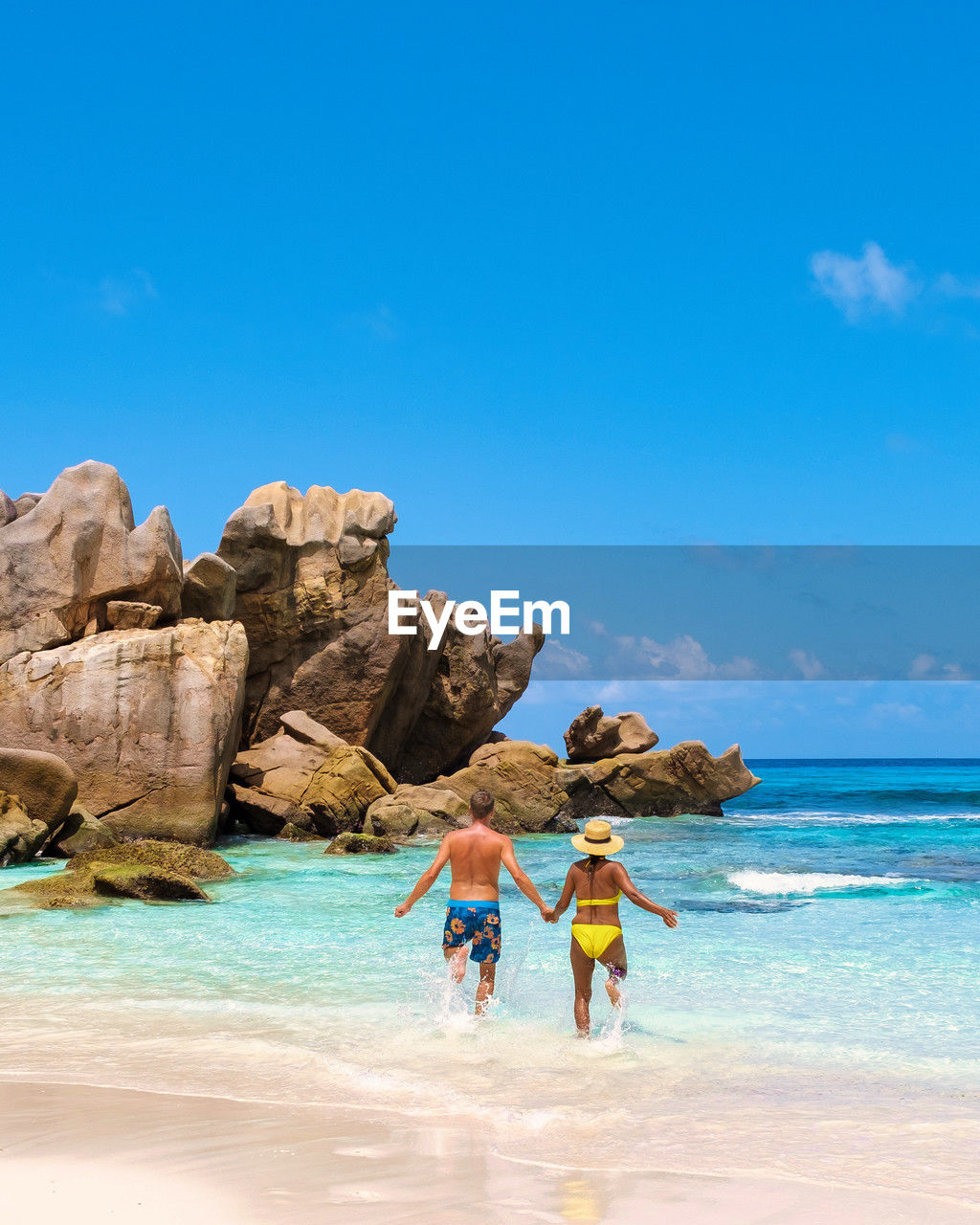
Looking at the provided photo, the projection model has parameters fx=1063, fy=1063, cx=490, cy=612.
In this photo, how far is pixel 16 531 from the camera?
768 inches

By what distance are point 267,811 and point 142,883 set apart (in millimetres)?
9345

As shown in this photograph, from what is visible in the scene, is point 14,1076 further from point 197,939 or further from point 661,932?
point 661,932

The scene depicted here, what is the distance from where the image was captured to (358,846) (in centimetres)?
1859

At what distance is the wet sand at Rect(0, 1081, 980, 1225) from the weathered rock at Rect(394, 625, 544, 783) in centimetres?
2553

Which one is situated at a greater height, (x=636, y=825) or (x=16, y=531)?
(x=16, y=531)

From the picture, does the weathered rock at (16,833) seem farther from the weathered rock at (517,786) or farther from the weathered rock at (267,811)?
the weathered rock at (517,786)

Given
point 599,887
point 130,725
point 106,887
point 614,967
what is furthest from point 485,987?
point 130,725

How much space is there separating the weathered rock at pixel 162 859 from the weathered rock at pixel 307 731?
7371mm

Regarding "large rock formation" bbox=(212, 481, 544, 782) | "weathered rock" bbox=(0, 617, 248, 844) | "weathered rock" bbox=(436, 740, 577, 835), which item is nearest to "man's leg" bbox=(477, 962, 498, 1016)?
"weathered rock" bbox=(0, 617, 248, 844)

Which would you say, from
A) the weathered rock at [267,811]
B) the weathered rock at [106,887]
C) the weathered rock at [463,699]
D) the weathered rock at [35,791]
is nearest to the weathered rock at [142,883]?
the weathered rock at [106,887]

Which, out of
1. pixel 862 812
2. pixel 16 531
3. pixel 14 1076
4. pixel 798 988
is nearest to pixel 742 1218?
pixel 14 1076

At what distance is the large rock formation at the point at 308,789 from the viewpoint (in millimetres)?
21500

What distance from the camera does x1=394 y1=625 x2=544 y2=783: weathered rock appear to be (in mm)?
30781

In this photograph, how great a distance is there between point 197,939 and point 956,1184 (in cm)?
774
